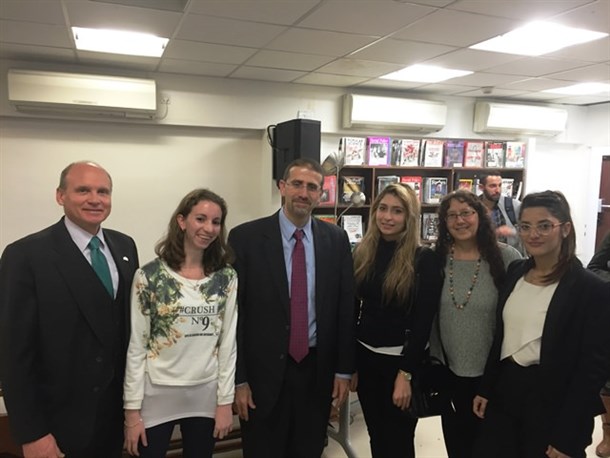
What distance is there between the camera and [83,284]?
1568 mm

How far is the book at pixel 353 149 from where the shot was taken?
495cm

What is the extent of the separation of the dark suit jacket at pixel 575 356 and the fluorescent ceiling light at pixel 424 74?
2.89 meters

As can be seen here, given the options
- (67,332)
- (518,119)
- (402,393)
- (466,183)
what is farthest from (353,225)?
(67,332)

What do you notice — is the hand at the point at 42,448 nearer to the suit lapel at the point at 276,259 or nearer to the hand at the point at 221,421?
the hand at the point at 221,421

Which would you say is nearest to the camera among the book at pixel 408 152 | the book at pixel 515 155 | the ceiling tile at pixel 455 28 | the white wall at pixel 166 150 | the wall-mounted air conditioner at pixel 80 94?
the ceiling tile at pixel 455 28

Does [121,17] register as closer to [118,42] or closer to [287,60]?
[118,42]

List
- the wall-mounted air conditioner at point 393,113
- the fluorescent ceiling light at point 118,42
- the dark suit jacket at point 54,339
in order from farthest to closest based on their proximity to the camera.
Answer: the wall-mounted air conditioner at point 393,113 < the fluorescent ceiling light at point 118,42 < the dark suit jacket at point 54,339

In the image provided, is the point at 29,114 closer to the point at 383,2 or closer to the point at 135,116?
the point at 135,116

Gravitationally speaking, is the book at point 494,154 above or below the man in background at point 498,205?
above

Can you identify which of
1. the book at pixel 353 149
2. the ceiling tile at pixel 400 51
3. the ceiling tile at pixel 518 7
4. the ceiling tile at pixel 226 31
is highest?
the ceiling tile at pixel 518 7

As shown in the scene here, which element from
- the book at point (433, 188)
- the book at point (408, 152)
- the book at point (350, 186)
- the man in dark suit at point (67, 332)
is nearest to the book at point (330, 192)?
the book at point (350, 186)

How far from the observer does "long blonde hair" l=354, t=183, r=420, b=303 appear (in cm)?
191

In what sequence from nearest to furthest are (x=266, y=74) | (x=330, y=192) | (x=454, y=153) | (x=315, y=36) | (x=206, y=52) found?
(x=315, y=36)
(x=206, y=52)
(x=266, y=74)
(x=330, y=192)
(x=454, y=153)

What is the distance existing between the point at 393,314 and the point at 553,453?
2.36ft
